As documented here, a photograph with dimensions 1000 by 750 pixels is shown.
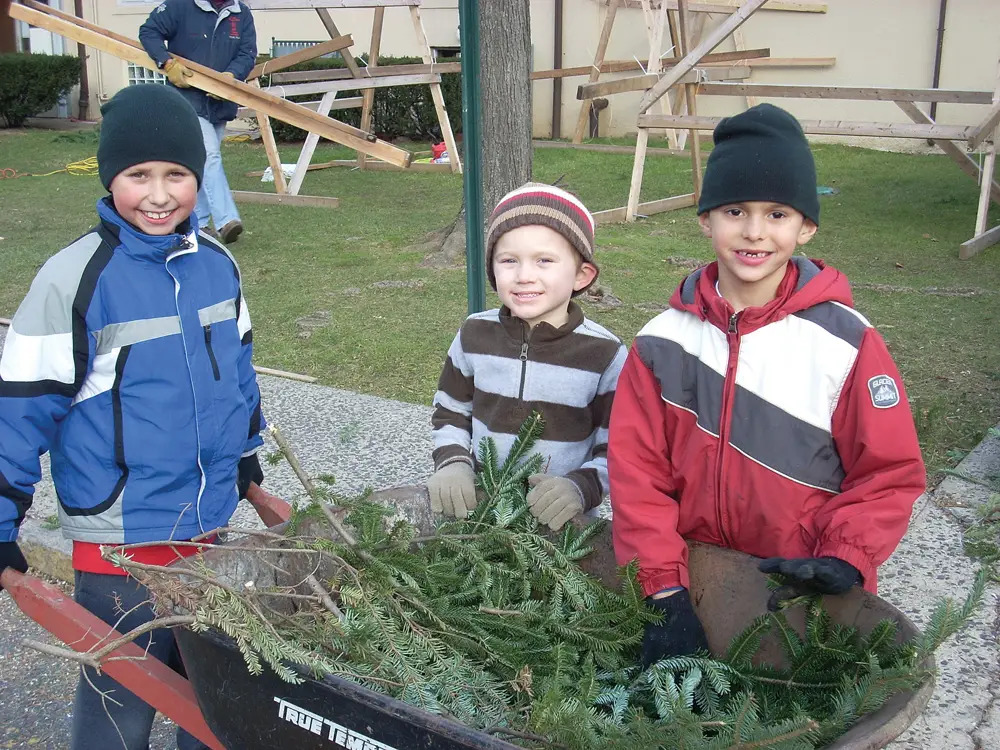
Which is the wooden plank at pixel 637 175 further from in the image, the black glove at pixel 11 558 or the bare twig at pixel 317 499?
the black glove at pixel 11 558

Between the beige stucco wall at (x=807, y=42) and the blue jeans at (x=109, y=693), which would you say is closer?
the blue jeans at (x=109, y=693)

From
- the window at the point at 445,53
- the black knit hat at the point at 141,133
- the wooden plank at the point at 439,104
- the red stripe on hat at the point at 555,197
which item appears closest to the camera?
the black knit hat at the point at 141,133

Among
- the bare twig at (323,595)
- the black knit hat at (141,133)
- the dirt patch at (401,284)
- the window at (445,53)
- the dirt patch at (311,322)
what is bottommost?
the dirt patch at (311,322)

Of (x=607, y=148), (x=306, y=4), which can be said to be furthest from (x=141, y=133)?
(x=607, y=148)

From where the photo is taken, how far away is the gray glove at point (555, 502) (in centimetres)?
232

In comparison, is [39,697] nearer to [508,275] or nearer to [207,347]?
[207,347]

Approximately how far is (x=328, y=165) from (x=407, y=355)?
7961 mm

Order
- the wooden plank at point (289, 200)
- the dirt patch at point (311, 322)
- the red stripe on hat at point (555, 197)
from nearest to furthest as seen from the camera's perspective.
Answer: the red stripe on hat at point (555, 197), the dirt patch at point (311, 322), the wooden plank at point (289, 200)

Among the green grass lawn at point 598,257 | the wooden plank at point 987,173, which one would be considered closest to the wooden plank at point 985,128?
the wooden plank at point 987,173

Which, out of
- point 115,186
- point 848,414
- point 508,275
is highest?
point 115,186

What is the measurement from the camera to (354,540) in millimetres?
2121

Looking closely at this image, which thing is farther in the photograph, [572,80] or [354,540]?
[572,80]

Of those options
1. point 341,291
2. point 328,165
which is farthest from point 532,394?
point 328,165

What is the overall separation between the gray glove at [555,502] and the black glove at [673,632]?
0.30 metres
